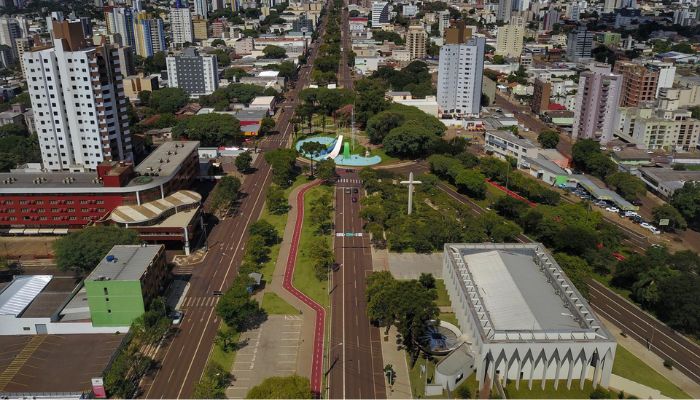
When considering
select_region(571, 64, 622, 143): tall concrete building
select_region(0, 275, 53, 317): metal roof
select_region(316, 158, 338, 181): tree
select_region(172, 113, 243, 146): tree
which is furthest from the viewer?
select_region(571, 64, 622, 143): tall concrete building

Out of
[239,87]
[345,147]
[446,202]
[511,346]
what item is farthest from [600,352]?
[239,87]

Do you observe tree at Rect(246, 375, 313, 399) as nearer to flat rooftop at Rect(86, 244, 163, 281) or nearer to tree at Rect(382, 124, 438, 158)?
flat rooftop at Rect(86, 244, 163, 281)

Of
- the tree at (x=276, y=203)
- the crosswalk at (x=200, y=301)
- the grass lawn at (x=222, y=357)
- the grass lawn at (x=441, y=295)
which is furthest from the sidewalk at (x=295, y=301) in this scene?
the grass lawn at (x=441, y=295)

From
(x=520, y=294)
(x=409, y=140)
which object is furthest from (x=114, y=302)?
(x=409, y=140)

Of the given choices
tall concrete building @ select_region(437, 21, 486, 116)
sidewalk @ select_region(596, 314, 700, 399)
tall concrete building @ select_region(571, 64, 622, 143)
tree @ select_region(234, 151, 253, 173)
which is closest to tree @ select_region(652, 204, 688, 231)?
sidewalk @ select_region(596, 314, 700, 399)

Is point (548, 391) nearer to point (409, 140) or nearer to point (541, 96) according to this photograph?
point (409, 140)

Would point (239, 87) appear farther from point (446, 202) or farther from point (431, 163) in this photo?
point (446, 202)

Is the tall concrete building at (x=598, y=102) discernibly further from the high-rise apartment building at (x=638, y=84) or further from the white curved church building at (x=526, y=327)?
the white curved church building at (x=526, y=327)
